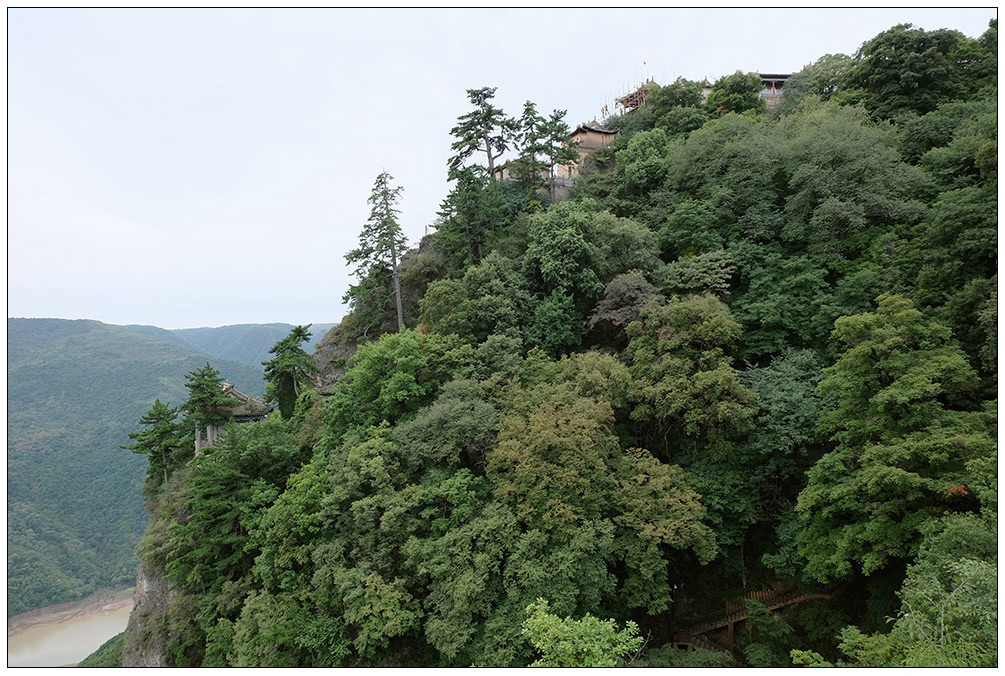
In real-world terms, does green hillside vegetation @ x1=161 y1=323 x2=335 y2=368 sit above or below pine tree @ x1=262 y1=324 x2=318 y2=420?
above

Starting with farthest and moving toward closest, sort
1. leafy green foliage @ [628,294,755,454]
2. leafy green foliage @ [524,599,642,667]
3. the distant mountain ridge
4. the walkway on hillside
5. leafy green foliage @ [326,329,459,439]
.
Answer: the distant mountain ridge → leafy green foliage @ [326,329,459,439] → the walkway on hillside → leafy green foliage @ [628,294,755,454] → leafy green foliage @ [524,599,642,667]

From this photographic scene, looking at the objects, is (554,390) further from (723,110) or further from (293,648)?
(723,110)

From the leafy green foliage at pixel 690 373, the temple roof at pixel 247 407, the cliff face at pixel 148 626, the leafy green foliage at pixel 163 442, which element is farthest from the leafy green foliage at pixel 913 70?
the cliff face at pixel 148 626

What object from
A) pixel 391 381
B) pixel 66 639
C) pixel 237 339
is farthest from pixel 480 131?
Result: pixel 237 339

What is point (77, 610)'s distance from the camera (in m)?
36.9

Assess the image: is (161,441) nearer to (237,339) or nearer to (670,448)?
(670,448)

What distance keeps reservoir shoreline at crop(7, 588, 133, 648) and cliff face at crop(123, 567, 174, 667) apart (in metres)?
24.1

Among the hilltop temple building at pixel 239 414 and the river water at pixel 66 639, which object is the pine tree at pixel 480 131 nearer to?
the hilltop temple building at pixel 239 414

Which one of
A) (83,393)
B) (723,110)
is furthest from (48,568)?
(723,110)

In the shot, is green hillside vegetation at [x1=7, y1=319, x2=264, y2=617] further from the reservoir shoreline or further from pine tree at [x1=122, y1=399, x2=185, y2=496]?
pine tree at [x1=122, y1=399, x2=185, y2=496]

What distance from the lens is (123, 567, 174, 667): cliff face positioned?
53.4 feet

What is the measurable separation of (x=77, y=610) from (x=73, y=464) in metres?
13.9

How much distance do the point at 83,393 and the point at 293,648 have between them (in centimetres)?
6218

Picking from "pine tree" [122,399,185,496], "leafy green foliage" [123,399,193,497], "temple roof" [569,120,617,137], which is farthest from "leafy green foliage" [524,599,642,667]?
"temple roof" [569,120,617,137]
